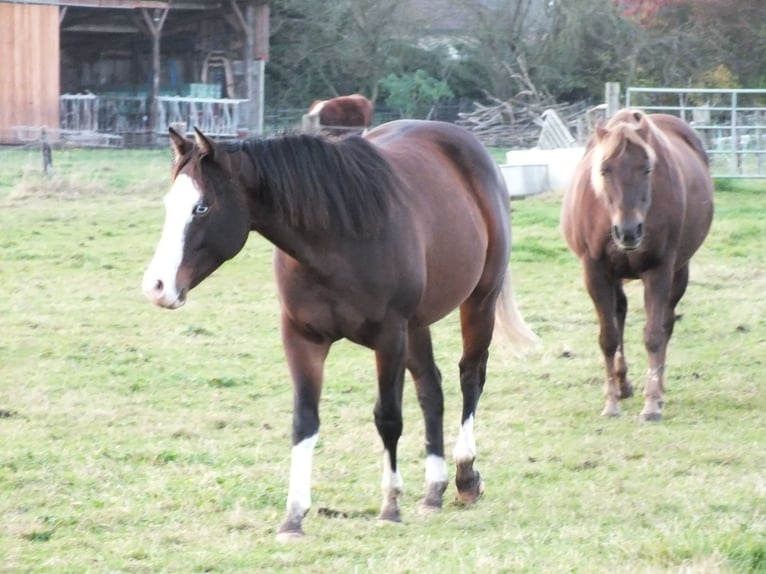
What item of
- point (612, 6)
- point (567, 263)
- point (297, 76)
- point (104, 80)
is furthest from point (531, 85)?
point (567, 263)

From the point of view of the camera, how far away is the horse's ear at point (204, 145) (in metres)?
4.12

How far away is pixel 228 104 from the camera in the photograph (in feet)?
93.4

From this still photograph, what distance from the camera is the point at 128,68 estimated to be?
106 ft

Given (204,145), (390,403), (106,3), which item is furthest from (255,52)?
(204,145)

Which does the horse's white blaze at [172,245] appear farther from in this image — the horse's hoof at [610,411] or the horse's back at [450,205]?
the horse's hoof at [610,411]

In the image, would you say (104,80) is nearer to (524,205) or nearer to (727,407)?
(524,205)

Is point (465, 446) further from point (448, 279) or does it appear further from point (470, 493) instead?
point (448, 279)

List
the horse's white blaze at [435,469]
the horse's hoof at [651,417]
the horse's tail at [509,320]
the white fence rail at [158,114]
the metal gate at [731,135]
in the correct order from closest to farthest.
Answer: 1. the horse's white blaze at [435,469]
2. the horse's tail at [509,320]
3. the horse's hoof at [651,417]
4. the metal gate at [731,135]
5. the white fence rail at [158,114]

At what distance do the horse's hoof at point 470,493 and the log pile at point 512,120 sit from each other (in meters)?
22.6

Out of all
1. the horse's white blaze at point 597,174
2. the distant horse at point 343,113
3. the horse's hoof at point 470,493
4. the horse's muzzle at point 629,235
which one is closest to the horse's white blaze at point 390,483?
the horse's hoof at point 470,493

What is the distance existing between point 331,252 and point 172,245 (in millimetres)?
614

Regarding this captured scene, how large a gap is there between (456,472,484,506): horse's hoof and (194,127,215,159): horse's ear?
1849mm

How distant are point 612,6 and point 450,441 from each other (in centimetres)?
2574

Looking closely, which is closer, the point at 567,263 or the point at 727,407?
the point at 727,407
